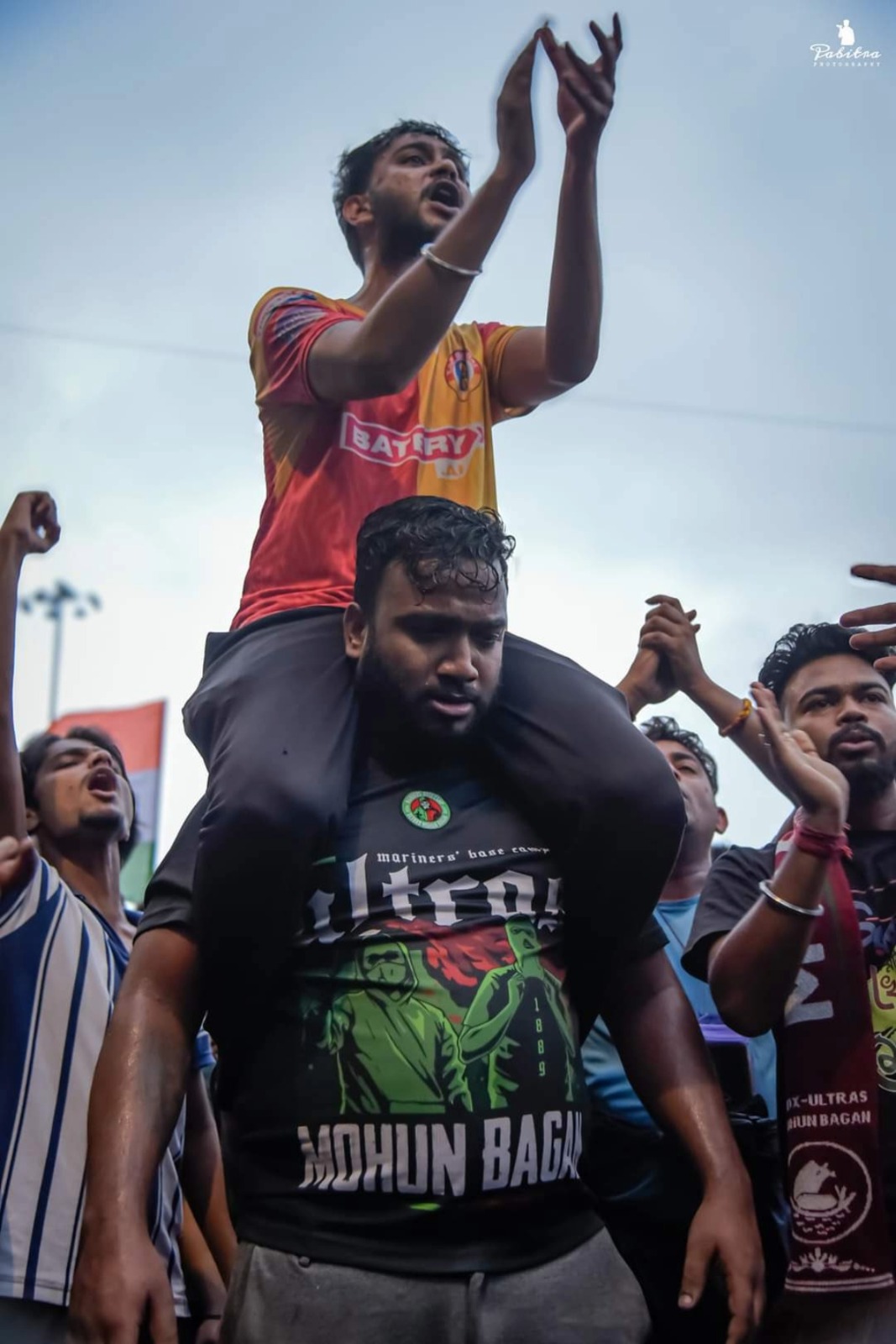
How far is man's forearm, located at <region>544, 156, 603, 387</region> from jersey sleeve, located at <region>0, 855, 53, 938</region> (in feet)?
3.97

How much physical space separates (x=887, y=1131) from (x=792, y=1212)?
0.20 metres

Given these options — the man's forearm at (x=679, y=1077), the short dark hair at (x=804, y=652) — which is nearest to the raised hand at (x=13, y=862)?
the man's forearm at (x=679, y=1077)

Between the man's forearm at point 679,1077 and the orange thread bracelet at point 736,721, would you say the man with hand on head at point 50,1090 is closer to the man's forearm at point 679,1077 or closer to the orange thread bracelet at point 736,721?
the man's forearm at point 679,1077

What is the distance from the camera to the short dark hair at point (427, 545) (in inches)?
85.9

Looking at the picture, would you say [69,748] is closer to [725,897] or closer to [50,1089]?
[50,1089]

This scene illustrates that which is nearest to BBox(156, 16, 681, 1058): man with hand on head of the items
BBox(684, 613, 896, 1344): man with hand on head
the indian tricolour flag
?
BBox(684, 613, 896, 1344): man with hand on head

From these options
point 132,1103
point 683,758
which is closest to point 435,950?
point 132,1103

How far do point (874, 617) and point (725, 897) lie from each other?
0.60 metres

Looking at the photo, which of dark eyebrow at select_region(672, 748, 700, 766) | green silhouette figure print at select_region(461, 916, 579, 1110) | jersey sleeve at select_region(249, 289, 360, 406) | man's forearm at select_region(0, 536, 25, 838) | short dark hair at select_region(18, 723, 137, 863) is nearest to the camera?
green silhouette figure print at select_region(461, 916, 579, 1110)

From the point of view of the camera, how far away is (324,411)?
7.84 feet

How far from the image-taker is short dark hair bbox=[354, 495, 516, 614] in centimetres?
218

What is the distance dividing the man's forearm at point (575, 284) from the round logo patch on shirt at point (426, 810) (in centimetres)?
77

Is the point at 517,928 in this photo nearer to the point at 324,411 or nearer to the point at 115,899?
the point at 324,411

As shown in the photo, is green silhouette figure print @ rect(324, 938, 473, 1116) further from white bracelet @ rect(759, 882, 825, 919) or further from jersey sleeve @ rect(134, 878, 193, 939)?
white bracelet @ rect(759, 882, 825, 919)
